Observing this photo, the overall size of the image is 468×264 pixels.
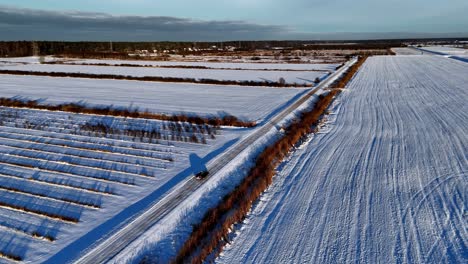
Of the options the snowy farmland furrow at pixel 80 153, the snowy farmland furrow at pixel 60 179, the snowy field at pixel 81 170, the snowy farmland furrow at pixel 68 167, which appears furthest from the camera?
the snowy farmland furrow at pixel 80 153

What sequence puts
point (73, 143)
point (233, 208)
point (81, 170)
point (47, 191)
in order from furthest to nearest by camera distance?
point (73, 143)
point (81, 170)
point (47, 191)
point (233, 208)

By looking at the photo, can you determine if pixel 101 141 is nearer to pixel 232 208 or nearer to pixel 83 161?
pixel 83 161

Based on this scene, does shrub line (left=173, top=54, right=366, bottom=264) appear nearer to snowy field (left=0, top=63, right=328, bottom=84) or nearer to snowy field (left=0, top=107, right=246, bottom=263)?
snowy field (left=0, top=107, right=246, bottom=263)

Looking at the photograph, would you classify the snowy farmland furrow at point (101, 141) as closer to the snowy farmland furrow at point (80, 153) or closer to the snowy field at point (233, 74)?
the snowy farmland furrow at point (80, 153)

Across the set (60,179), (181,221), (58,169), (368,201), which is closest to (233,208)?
(181,221)

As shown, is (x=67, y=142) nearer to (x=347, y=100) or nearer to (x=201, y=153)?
(x=201, y=153)

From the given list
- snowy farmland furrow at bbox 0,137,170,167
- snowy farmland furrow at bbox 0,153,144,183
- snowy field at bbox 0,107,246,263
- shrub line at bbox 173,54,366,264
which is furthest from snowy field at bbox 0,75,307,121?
snowy farmland furrow at bbox 0,153,144,183

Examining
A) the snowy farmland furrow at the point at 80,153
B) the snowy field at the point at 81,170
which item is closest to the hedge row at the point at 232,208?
the snowy field at the point at 81,170
